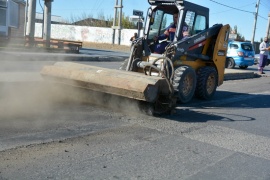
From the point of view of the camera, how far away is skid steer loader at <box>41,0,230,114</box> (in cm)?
688

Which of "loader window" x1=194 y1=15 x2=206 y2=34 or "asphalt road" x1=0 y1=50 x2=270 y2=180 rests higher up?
"loader window" x1=194 y1=15 x2=206 y2=34

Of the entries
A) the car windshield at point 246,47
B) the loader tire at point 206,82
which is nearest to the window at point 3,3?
the car windshield at point 246,47

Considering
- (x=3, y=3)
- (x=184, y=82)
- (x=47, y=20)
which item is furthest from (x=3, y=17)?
(x=184, y=82)

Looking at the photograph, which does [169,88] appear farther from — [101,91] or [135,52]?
[135,52]

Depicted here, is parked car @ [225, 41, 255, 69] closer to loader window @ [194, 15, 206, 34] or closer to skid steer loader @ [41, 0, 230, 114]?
skid steer loader @ [41, 0, 230, 114]

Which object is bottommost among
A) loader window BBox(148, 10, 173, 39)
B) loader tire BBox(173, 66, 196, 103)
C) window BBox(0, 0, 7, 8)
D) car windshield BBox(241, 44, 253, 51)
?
loader tire BBox(173, 66, 196, 103)

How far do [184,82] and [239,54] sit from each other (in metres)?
15.5

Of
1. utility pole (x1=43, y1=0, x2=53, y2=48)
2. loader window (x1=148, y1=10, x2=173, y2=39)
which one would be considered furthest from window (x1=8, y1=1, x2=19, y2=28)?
loader window (x1=148, y1=10, x2=173, y2=39)

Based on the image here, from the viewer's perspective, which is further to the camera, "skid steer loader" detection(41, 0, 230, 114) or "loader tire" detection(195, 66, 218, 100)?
"loader tire" detection(195, 66, 218, 100)

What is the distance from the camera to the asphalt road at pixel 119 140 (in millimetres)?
4359

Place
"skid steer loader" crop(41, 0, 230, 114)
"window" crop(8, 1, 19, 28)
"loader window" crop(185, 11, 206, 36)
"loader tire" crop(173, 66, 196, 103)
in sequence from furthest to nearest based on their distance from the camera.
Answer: "window" crop(8, 1, 19, 28), "loader window" crop(185, 11, 206, 36), "loader tire" crop(173, 66, 196, 103), "skid steer loader" crop(41, 0, 230, 114)

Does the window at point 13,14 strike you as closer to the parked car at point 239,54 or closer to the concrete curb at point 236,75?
the parked car at point 239,54

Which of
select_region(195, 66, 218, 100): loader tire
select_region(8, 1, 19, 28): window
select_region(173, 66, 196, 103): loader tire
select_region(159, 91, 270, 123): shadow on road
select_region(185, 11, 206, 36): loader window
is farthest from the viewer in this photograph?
select_region(8, 1, 19, 28): window

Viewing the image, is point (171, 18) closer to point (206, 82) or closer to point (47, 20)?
point (206, 82)
